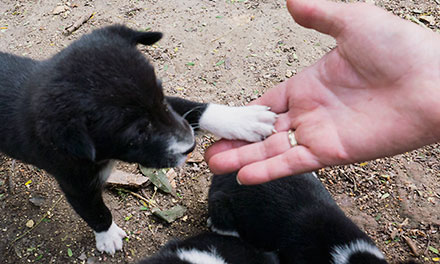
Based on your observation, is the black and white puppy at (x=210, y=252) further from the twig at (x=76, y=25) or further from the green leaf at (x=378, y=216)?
the twig at (x=76, y=25)

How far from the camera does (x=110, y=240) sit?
3896 mm

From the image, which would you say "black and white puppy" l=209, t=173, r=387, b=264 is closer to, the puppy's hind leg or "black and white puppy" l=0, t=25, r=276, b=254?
"black and white puppy" l=0, t=25, r=276, b=254

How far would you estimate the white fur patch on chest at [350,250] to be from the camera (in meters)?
3.44

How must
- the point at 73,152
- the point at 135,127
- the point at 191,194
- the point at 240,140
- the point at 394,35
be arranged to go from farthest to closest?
the point at 191,194 < the point at 240,140 < the point at 394,35 < the point at 135,127 < the point at 73,152

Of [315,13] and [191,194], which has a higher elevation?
[315,13]

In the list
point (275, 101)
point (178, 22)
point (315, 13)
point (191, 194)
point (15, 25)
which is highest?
point (315, 13)

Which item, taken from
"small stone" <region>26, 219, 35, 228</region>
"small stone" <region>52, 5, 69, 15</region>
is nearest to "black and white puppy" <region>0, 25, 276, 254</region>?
"small stone" <region>26, 219, 35, 228</region>

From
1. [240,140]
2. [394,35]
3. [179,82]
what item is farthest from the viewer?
[179,82]

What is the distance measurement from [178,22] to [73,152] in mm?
3872

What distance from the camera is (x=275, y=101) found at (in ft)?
11.8

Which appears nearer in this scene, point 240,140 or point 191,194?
point 240,140

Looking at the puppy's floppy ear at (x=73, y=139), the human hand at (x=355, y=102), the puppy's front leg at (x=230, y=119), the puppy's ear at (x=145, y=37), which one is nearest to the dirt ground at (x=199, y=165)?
the puppy's front leg at (x=230, y=119)

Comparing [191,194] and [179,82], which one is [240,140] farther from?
[179,82]

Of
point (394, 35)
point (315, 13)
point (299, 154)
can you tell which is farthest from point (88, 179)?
point (394, 35)
